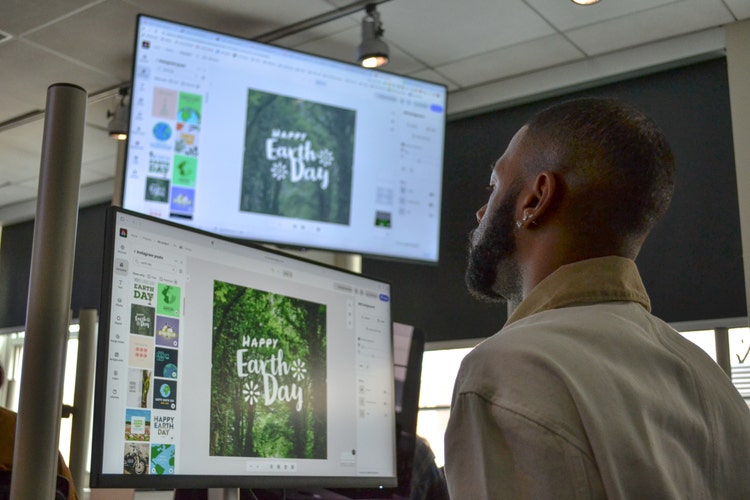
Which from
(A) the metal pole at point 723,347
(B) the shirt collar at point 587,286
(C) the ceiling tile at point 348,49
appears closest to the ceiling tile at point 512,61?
(C) the ceiling tile at point 348,49

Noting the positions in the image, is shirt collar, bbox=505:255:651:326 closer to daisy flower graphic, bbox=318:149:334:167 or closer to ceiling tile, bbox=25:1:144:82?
daisy flower graphic, bbox=318:149:334:167

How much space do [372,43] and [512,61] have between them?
101cm

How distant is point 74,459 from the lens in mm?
1447

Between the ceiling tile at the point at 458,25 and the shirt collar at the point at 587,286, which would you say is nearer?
the shirt collar at the point at 587,286

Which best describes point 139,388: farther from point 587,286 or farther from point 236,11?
point 236,11

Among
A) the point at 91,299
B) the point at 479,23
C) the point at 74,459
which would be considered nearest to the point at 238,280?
the point at 74,459

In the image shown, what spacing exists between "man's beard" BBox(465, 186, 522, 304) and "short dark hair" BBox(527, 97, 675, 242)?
0.26 feet

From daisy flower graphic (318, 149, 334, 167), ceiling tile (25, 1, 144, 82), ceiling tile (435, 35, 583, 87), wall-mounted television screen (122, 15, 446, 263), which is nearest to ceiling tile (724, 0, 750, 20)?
ceiling tile (435, 35, 583, 87)

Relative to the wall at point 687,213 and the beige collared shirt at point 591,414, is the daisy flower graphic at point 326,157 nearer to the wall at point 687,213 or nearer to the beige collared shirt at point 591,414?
the wall at point 687,213

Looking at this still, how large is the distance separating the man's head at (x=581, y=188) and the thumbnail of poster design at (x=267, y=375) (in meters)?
0.40

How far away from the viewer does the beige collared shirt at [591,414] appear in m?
0.74

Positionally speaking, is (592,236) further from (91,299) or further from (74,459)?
(91,299)

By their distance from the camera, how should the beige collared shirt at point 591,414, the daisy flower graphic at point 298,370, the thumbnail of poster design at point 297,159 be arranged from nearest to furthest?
the beige collared shirt at point 591,414
the daisy flower graphic at point 298,370
the thumbnail of poster design at point 297,159

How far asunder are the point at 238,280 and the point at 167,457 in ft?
0.97
